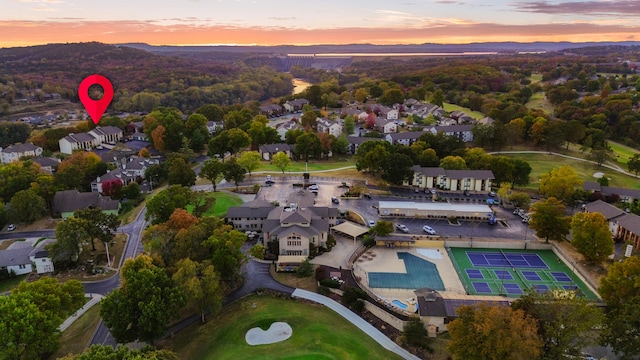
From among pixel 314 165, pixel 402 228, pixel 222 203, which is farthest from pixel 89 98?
pixel 402 228

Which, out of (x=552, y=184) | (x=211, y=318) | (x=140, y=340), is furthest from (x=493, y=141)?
(x=140, y=340)

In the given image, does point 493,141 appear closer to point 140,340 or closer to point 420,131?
point 420,131

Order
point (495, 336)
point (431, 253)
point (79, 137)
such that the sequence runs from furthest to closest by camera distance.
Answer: point (79, 137) < point (431, 253) < point (495, 336)

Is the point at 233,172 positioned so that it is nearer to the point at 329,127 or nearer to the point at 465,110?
the point at 329,127

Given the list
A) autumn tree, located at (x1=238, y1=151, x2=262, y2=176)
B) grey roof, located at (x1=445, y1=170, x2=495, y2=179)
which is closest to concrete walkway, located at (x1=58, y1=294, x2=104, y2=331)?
autumn tree, located at (x1=238, y1=151, x2=262, y2=176)

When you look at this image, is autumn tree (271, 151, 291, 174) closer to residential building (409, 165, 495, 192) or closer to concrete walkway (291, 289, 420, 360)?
residential building (409, 165, 495, 192)

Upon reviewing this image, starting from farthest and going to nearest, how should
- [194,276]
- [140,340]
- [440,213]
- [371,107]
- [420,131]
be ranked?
[371,107] < [420,131] < [440,213] < [194,276] < [140,340]

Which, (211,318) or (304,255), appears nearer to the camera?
(211,318)
